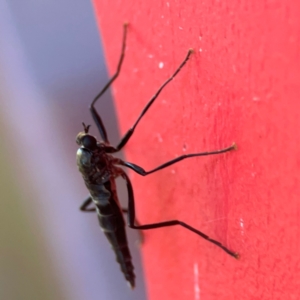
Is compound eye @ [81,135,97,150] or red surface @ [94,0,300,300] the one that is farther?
compound eye @ [81,135,97,150]

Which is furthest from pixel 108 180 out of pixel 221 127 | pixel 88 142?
pixel 221 127

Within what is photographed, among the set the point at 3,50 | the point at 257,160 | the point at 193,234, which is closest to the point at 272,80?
the point at 257,160

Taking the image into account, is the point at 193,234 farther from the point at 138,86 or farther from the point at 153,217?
the point at 138,86

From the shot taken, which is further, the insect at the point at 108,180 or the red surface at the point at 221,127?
A: the insect at the point at 108,180

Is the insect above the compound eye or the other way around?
the other way around

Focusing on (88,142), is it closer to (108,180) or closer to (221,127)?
(108,180)
